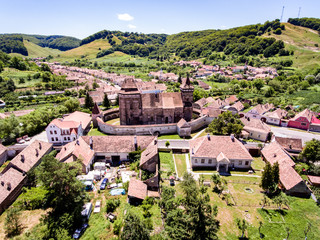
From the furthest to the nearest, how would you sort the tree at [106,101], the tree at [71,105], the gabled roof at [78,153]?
the tree at [106,101]
the tree at [71,105]
the gabled roof at [78,153]

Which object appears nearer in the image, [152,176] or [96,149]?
[152,176]

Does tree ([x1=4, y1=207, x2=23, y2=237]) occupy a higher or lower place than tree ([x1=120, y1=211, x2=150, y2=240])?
lower

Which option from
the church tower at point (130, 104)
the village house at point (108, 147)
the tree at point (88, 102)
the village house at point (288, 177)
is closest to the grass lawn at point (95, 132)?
the church tower at point (130, 104)

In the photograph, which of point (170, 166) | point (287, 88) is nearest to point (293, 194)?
point (170, 166)

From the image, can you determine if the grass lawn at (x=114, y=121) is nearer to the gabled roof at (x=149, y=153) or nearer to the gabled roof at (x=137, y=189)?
the gabled roof at (x=149, y=153)

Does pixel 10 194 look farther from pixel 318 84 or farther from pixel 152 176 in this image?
pixel 318 84

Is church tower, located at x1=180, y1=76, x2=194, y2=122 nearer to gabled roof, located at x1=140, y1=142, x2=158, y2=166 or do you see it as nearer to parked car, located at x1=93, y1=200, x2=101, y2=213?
gabled roof, located at x1=140, y1=142, x2=158, y2=166

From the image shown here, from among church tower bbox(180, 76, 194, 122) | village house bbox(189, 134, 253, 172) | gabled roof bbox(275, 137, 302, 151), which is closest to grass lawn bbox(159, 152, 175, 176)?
village house bbox(189, 134, 253, 172)
